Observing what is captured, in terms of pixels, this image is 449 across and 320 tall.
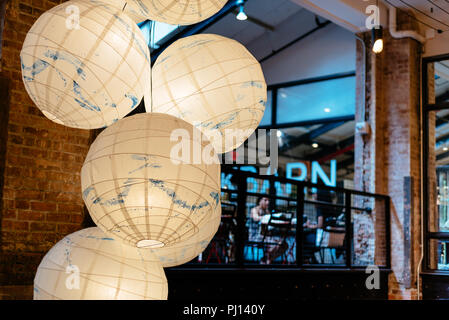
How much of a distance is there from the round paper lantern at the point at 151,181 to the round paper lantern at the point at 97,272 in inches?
4.7

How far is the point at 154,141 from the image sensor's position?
5.17 feet

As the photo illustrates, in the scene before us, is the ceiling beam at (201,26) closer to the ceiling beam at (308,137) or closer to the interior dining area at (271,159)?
the interior dining area at (271,159)

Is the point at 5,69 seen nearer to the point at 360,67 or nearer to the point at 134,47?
the point at 134,47

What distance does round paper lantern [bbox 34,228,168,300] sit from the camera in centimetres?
166

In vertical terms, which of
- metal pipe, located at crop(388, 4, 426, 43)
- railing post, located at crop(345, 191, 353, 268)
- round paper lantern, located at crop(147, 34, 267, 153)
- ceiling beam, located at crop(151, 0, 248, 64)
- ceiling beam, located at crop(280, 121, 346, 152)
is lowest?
railing post, located at crop(345, 191, 353, 268)

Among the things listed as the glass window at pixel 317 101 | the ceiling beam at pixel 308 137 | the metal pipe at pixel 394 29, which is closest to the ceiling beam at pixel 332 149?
the ceiling beam at pixel 308 137

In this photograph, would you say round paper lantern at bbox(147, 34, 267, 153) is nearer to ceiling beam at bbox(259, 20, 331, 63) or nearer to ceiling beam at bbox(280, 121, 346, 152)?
ceiling beam at bbox(259, 20, 331, 63)

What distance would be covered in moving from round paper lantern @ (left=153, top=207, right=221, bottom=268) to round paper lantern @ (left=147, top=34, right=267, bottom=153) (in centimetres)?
38

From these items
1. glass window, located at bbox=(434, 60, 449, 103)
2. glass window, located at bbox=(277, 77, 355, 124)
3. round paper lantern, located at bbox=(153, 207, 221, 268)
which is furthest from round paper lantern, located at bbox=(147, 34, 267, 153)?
glass window, located at bbox=(277, 77, 355, 124)

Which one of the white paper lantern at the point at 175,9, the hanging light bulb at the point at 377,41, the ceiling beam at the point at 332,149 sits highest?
the hanging light bulb at the point at 377,41

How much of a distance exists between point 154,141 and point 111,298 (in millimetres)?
534

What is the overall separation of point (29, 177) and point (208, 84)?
1.42m

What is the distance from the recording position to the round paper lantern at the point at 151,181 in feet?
5.05

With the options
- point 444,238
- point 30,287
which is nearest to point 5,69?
point 30,287
